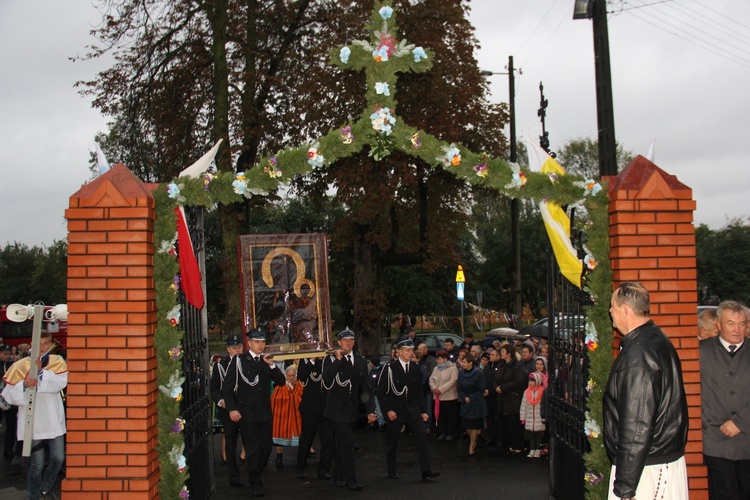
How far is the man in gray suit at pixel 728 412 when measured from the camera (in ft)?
20.6

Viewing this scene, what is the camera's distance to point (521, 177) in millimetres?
6945

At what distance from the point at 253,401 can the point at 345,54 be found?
16.4 ft

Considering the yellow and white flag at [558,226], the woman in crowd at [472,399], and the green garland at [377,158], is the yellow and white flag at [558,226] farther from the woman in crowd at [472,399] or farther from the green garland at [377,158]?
the woman in crowd at [472,399]

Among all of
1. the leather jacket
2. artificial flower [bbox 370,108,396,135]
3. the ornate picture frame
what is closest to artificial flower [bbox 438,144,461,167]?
artificial flower [bbox 370,108,396,135]

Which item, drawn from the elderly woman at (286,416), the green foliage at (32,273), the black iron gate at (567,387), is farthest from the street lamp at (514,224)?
the green foliage at (32,273)

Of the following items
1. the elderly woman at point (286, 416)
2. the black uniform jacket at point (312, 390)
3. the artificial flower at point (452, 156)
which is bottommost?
the elderly woman at point (286, 416)

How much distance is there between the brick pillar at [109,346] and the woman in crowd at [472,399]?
7881 millimetres

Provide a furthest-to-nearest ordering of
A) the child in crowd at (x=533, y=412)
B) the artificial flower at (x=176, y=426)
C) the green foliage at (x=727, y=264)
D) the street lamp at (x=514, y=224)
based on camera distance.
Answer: the street lamp at (x=514, y=224) → the green foliage at (x=727, y=264) → the child in crowd at (x=533, y=412) → the artificial flower at (x=176, y=426)

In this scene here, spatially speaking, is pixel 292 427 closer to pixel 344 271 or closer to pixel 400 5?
pixel 400 5

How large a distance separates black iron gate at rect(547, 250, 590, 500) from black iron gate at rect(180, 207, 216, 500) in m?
3.52

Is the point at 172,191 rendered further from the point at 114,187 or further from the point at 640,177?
the point at 640,177

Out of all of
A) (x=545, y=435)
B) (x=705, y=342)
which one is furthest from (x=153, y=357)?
(x=545, y=435)

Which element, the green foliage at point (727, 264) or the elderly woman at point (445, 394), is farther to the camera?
the green foliage at point (727, 264)

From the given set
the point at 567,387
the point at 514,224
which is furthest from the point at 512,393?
the point at 514,224
